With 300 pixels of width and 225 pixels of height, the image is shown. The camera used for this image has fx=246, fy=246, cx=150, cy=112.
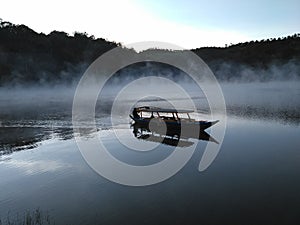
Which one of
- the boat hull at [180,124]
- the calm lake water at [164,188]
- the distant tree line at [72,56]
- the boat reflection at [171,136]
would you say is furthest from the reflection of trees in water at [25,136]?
the distant tree line at [72,56]

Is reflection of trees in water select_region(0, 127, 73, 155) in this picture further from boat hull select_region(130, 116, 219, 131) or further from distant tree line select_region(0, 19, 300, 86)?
distant tree line select_region(0, 19, 300, 86)

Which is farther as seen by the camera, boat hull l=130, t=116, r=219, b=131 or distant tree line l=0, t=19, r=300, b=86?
distant tree line l=0, t=19, r=300, b=86

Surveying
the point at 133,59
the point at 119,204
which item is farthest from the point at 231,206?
the point at 133,59

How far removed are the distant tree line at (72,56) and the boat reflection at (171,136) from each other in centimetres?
7962

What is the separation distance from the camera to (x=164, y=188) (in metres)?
13.9

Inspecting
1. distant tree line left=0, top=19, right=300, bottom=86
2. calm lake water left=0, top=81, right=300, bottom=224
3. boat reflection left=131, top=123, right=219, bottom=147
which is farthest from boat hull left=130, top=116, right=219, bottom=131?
distant tree line left=0, top=19, right=300, bottom=86

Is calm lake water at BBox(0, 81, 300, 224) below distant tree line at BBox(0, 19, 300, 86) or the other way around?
below

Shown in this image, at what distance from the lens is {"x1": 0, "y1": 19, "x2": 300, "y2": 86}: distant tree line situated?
95338 mm

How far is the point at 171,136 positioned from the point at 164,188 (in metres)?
12.8

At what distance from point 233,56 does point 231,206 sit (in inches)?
5933

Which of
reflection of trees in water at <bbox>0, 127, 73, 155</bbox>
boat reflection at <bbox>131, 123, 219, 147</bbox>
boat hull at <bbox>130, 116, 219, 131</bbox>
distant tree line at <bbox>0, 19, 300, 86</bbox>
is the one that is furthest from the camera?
distant tree line at <bbox>0, 19, 300, 86</bbox>

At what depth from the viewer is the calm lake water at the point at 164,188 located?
1100 cm

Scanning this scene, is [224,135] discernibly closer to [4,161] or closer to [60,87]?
[4,161]

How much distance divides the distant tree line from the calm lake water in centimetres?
8280
